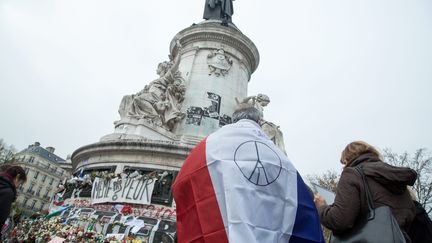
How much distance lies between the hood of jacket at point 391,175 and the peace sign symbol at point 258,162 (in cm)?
67

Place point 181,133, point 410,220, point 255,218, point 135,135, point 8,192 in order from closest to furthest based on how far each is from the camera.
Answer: point 255,218 < point 410,220 < point 8,192 < point 135,135 < point 181,133

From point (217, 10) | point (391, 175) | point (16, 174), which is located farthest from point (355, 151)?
point (217, 10)

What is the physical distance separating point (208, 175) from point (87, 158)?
8.20m

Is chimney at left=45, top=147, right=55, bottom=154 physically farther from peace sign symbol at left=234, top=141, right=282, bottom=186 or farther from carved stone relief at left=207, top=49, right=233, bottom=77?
peace sign symbol at left=234, top=141, right=282, bottom=186

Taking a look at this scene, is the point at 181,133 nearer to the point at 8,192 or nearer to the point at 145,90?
the point at 145,90

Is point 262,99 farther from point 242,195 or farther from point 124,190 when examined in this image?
point 242,195

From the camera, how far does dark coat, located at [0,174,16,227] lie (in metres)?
3.69

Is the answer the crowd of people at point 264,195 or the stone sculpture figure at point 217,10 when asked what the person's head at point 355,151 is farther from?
the stone sculpture figure at point 217,10

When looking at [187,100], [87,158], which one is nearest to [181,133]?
[187,100]

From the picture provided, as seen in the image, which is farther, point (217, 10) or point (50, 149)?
point (50, 149)

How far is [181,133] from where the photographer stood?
10.9 m

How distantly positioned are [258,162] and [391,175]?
0.95 meters

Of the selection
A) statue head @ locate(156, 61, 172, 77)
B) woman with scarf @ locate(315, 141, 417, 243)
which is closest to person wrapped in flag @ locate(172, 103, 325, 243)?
woman with scarf @ locate(315, 141, 417, 243)

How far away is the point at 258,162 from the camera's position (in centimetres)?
235
